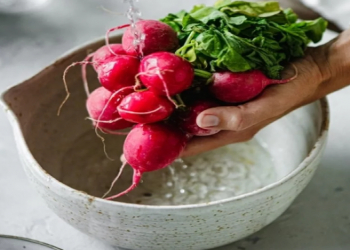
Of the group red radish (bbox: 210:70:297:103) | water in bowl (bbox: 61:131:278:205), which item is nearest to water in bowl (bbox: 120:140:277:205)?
water in bowl (bbox: 61:131:278:205)

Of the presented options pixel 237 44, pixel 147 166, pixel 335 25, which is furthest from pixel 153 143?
pixel 335 25

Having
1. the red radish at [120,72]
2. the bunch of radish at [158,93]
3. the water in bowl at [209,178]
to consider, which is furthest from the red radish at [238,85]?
the water in bowl at [209,178]

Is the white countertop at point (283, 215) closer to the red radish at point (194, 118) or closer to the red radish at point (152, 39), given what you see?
the red radish at point (194, 118)

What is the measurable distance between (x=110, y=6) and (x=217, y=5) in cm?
66

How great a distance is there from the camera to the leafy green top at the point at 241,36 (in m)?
0.63

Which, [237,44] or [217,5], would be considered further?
[217,5]

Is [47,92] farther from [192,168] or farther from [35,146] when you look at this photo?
[192,168]

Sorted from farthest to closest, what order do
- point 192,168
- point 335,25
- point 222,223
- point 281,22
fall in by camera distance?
point 335,25 → point 192,168 → point 281,22 → point 222,223

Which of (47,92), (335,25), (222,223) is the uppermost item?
(47,92)

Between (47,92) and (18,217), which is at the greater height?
(47,92)

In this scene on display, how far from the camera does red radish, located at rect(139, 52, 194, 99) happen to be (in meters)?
0.60

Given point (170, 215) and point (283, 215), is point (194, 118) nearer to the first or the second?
point (170, 215)

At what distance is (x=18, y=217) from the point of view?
2.59 feet

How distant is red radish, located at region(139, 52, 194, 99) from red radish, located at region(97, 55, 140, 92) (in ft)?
0.11
